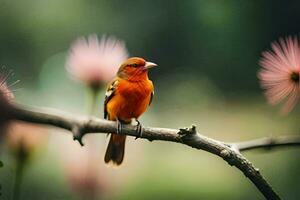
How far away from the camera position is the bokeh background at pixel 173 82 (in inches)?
66.1

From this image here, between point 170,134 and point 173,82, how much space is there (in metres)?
1.78

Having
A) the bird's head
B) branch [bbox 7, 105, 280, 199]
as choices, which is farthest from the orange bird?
branch [bbox 7, 105, 280, 199]

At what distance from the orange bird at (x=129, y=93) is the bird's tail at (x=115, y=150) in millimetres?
77

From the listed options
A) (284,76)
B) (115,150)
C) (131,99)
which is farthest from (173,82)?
(284,76)

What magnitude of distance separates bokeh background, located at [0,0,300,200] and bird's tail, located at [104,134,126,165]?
1.0 inches

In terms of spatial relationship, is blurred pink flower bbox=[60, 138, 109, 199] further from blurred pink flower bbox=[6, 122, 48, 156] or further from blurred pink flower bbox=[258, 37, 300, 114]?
blurred pink flower bbox=[258, 37, 300, 114]

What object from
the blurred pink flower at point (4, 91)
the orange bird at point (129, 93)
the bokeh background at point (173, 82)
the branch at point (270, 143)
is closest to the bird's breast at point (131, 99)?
the orange bird at point (129, 93)

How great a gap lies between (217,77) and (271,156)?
0.82 meters

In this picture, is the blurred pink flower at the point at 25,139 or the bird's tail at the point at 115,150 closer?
the blurred pink flower at the point at 25,139

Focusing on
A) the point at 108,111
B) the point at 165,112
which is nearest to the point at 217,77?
the point at 165,112

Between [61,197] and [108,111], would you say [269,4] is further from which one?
[108,111]

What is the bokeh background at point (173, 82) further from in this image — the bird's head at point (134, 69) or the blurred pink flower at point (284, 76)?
the blurred pink flower at point (284, 76)

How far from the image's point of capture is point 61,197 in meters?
1.58

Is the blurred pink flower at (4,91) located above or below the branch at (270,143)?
below
